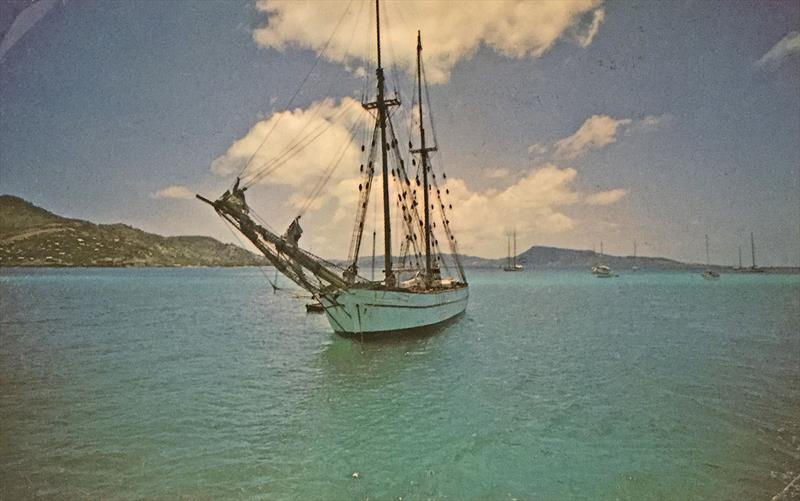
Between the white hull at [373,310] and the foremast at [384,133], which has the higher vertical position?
the foremast at [384,133]

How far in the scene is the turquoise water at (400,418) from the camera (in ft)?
22.8

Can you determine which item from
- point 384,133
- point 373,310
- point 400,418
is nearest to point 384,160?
point 384,133

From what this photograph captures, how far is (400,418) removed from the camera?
1003 centimetres

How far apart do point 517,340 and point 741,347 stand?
36.5ft

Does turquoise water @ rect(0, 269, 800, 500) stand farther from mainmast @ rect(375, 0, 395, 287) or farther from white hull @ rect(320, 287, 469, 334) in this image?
mainmast @ rect(375, 0, 395, 287)

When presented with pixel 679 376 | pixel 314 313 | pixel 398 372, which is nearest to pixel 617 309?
pixel 679 376

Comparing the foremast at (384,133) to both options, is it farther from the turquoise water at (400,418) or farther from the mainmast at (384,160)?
the turquoise water at (400,418)

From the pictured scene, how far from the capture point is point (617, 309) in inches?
1567

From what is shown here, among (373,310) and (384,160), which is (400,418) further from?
(384,160)

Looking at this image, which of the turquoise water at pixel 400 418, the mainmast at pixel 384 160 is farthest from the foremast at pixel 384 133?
the turquoise water at pixel 400 418

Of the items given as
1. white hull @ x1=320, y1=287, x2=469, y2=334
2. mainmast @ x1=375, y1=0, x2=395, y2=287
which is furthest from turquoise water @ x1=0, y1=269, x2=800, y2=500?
mainmast @ x1=375, y1=0, x2=395, y2=287

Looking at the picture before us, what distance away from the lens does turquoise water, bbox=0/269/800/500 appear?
695cm

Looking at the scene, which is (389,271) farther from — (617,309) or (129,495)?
(617,309)

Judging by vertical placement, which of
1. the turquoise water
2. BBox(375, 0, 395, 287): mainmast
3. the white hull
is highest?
BBox(375, 0, 395, 287): mainmast
